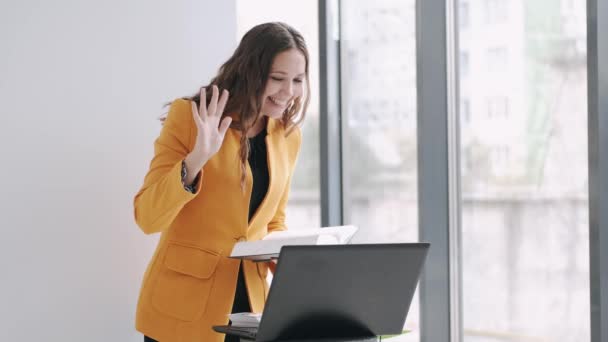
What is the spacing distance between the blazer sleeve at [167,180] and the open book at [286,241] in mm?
199

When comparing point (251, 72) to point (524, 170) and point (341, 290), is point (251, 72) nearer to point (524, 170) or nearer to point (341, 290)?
point (341, 290)

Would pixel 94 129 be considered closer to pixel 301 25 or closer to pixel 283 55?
pixel 283 55

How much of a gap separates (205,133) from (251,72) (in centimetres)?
33

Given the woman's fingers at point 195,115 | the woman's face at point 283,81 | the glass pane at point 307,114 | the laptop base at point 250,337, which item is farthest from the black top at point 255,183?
the glass pane at point 307,114

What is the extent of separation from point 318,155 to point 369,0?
76 centimetres

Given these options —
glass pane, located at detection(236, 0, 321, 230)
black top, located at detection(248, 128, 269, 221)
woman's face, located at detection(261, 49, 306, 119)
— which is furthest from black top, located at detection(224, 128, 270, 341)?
glass pane, located at detection(236, 0, 321, 230)

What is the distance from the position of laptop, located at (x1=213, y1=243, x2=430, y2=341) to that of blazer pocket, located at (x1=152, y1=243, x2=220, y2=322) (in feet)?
1.60

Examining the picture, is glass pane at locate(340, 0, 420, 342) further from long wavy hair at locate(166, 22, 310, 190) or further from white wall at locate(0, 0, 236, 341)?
long wavy hair at locate(166, 22, 310, 190)

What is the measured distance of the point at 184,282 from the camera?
2123 millimetres

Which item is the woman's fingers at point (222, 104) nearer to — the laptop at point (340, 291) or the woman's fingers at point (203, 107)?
the woman's fingers at point (203, 107)

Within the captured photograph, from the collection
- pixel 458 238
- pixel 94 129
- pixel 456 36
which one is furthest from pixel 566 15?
pixel 94 129

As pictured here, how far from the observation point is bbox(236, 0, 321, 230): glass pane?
3.62m

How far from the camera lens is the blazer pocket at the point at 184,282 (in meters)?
2.09

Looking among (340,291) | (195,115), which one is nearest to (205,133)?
(195,115)
